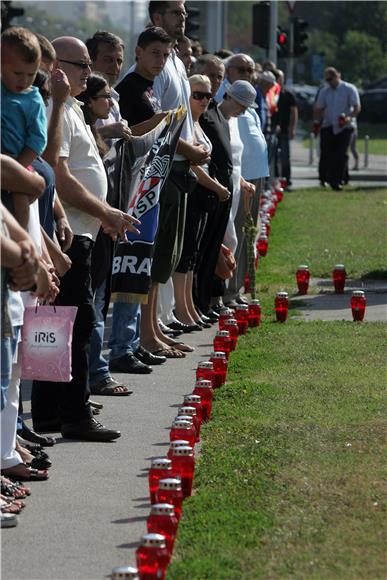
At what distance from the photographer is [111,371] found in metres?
11.1

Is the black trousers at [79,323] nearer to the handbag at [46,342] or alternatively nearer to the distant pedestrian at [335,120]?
the handbag at [46,342]

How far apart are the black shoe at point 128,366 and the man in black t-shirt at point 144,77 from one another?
1571 mm

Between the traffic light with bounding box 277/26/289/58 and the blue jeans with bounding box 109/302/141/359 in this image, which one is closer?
the blue jeans with bounding box 109/302/141/359

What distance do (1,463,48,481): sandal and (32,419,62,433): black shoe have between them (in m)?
1.16

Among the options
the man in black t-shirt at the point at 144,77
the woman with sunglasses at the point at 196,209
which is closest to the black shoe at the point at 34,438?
the man in black t-shirt at the point at 144,77

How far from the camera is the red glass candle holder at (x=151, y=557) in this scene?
5.80 metres

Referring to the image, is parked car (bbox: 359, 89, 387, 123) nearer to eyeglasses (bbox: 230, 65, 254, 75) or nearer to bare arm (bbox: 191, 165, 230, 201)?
eyeglasses (bbox: 230, 65, 254, 75)

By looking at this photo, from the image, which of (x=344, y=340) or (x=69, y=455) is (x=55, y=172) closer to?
(x=69, y=455)

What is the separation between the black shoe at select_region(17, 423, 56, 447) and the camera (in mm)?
8569

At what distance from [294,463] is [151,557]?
2246 millimetres

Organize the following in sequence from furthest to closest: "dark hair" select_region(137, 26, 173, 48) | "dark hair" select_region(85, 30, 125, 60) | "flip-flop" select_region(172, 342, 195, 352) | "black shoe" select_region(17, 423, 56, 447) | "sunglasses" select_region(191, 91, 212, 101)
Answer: "sunglasses" select_region(191, 91, 212, 101), "flip-flop" select_region(172, 342, 195, 352), "dark hair" select_region(137, 26, 173, 48), "dark hair" select_region(85, 30, 125, 60), "black shoe" select_region(17, 423, 56, 447)

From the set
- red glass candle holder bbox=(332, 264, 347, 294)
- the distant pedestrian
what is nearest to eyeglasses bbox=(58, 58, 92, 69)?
red glass candle holder bbox=(332, 264, 347, 294)

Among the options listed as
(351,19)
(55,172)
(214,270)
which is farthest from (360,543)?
(351,19)

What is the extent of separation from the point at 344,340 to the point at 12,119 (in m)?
5.53
